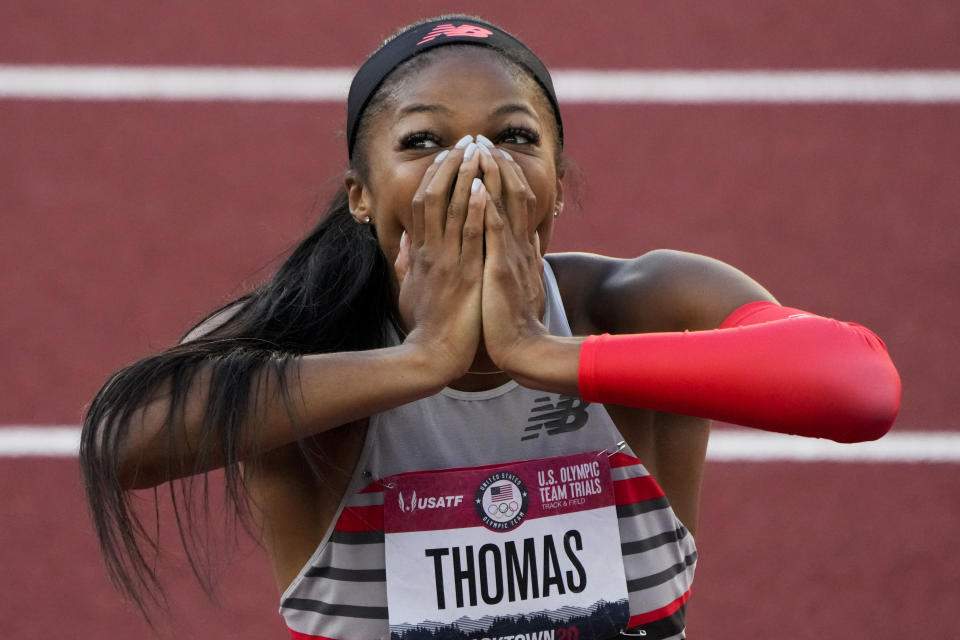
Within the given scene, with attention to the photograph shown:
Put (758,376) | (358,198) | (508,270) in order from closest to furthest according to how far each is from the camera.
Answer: (758,376), (508,270), (358,198)

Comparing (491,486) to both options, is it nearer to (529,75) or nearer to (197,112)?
(529,75)

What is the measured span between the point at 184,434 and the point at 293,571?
358 millimetres

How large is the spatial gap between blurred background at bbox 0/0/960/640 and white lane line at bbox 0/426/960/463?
1 cm

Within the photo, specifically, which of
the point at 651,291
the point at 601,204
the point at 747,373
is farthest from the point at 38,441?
the point at 747,373

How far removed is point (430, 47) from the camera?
170 centimetres

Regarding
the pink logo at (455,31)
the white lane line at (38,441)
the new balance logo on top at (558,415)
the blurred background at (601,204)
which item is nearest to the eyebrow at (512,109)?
the pink logo at (455,31)

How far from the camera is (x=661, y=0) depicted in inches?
168

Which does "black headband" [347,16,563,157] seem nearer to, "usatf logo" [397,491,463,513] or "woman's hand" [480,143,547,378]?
"woman's hand" [480,143,547,378]

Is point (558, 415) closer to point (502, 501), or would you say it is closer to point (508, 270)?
point (502, 501)

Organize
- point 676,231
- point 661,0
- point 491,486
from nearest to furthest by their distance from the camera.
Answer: point 491,486
point 676,231
point 661,0

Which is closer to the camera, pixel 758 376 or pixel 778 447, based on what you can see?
pixel 758 376

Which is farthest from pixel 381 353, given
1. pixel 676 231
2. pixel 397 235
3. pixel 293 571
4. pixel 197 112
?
pixel 197 112

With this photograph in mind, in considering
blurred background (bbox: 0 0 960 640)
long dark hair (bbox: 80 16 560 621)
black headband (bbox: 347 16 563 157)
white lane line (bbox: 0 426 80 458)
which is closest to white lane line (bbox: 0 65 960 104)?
blurred background (bbox: 0 0 960 640)

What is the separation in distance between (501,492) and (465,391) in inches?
7.3
